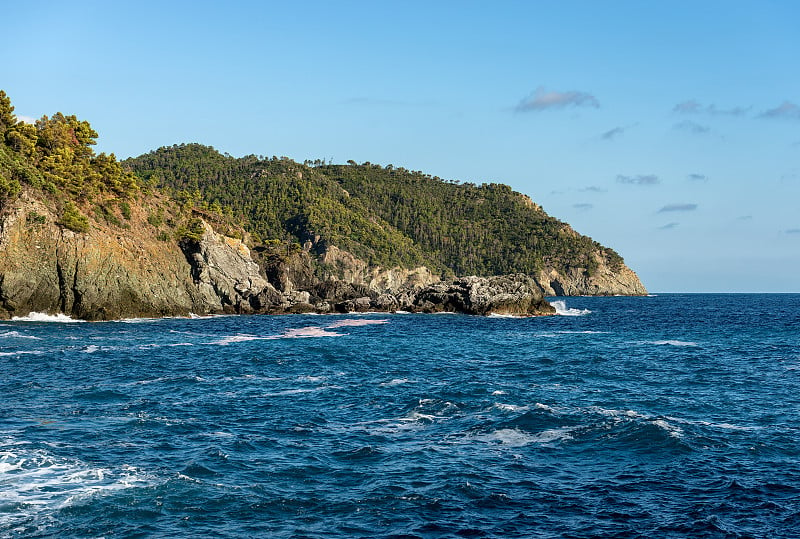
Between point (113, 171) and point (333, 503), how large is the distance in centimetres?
9659

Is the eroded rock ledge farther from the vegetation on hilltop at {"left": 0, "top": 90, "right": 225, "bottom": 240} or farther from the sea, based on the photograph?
the sea

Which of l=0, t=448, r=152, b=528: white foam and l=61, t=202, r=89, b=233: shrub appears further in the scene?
l=61, t=202, r=89, b=233: shrub

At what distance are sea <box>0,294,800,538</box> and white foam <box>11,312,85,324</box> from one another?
27.4 metres

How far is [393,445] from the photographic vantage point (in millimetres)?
26875

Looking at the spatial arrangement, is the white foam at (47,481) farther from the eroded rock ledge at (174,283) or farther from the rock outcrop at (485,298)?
the rock outcrop at (485,298)

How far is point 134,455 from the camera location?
82.1ft

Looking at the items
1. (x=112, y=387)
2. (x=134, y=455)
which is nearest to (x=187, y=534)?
(x=134, y=455)

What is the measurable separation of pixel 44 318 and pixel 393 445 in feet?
225

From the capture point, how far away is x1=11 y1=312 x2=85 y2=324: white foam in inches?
3076

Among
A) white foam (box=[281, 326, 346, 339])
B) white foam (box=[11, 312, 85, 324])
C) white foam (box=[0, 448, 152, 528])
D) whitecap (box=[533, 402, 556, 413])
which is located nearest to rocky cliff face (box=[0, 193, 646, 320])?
white foam (box=[11, 312, 85, 324])

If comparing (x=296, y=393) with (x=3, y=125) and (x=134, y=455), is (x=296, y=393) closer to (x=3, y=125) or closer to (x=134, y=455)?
(x=134, y=455)

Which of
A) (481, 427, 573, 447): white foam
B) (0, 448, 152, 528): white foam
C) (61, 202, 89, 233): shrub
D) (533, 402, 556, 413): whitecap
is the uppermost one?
(61, 202, 89, 233): shrub

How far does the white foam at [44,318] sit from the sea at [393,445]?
27386 millimetres

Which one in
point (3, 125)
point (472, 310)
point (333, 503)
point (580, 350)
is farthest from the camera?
point (472, 310)
